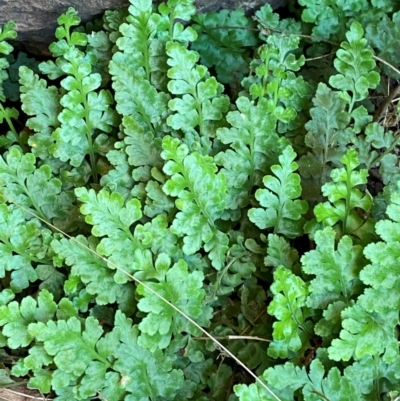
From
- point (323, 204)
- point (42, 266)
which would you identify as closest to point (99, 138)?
point (42, 266)

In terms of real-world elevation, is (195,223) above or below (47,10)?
below

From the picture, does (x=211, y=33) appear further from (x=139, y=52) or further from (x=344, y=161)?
(x=344, y=161)

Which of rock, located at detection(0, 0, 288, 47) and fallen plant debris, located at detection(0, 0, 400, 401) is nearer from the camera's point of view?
fallen plant debris, located at detection(0, 0, 400, 401)

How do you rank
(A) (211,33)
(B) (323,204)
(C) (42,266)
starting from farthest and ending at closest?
1. (A) (211,33)
2. (C) (42,266)
3. (B) (323,204)

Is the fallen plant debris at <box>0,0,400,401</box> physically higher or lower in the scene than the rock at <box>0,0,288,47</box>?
lower

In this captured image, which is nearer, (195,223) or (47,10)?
(195,223)

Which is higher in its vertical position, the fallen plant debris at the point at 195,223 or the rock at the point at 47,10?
the rock at the point at 47,10

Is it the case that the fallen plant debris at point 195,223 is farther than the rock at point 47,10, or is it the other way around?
the rock at point 47,10

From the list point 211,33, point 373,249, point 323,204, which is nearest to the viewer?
point 373,249
